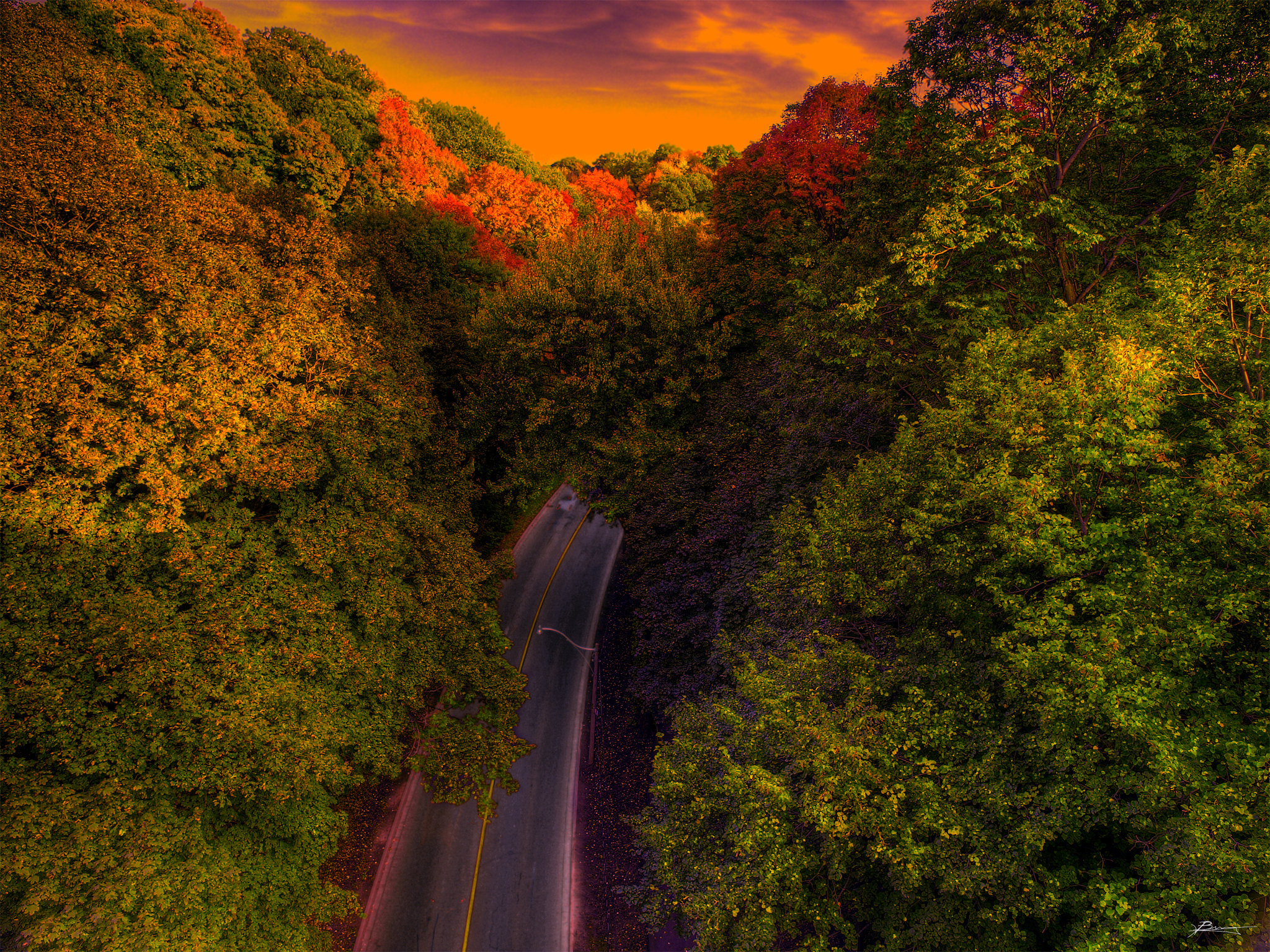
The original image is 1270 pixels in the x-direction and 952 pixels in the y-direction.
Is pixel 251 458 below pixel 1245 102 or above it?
below

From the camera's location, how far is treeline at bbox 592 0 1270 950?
268 inches

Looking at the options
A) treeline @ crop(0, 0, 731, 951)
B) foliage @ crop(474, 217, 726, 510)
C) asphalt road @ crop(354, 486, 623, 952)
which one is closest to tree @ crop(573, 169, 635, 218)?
foliage @ crop(474, 217, 726, 510)

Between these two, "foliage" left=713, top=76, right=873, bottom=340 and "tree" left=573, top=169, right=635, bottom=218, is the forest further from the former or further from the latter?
"tree" left=573, top=169, right=635, bottom=218

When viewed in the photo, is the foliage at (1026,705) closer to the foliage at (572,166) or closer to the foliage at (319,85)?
the foliage at (319,85)

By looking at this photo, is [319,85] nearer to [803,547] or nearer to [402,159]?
[402,159]

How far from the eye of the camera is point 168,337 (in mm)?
10766

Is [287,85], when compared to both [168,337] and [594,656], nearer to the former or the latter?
[168,337]

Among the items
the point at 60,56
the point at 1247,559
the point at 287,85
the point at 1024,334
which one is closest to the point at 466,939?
the point at 1247,559

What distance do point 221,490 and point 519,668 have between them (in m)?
14.9

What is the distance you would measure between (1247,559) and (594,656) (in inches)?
833
